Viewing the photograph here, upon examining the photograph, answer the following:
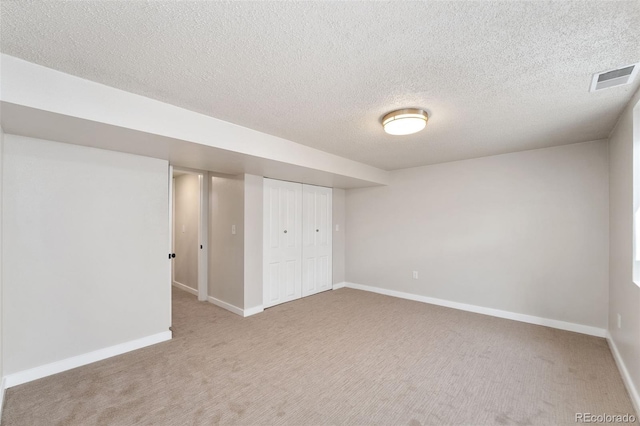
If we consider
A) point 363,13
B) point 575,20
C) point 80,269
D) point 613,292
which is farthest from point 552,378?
point 80,269

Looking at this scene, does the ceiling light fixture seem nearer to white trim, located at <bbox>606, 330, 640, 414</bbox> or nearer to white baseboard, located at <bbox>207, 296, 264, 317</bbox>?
white trim, located at <bbox>606, 330, 640, 414</bbox>

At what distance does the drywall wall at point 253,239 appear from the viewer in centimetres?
399

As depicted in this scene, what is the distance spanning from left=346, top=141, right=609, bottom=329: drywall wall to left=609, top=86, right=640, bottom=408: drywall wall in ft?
0.84

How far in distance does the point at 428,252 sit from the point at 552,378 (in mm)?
2353

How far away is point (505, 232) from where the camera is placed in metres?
3.88

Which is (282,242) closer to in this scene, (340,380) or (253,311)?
(253,311)

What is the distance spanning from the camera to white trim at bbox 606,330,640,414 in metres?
1.99

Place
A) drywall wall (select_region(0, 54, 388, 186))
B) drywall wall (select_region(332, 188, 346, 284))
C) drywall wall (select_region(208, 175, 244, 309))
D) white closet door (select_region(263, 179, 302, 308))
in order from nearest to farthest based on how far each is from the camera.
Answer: drywall wall (select_region(0, 54, 388, 186))
drywall wall (select_region(208, 175, 244, 309))
white closet door (select_region(263, 179, 302, 308))
drywall wall (select_region(332, 188, 346, 284))

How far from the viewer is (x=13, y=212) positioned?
7.50ft

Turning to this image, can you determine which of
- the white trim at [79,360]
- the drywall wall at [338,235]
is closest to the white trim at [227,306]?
the white trim at [79,360]

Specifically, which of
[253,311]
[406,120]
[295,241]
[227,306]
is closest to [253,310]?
[253,311]

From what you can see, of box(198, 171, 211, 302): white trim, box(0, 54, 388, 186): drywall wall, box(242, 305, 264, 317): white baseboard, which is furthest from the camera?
box(198, 171, 211, 302): white trim

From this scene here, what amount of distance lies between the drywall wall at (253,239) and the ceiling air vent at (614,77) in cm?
363

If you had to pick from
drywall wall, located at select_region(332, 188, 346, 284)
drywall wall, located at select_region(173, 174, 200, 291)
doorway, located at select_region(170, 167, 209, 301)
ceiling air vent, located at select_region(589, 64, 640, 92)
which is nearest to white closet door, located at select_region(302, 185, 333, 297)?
drywall wall, located at select_region(332, 188, 346, 284)
